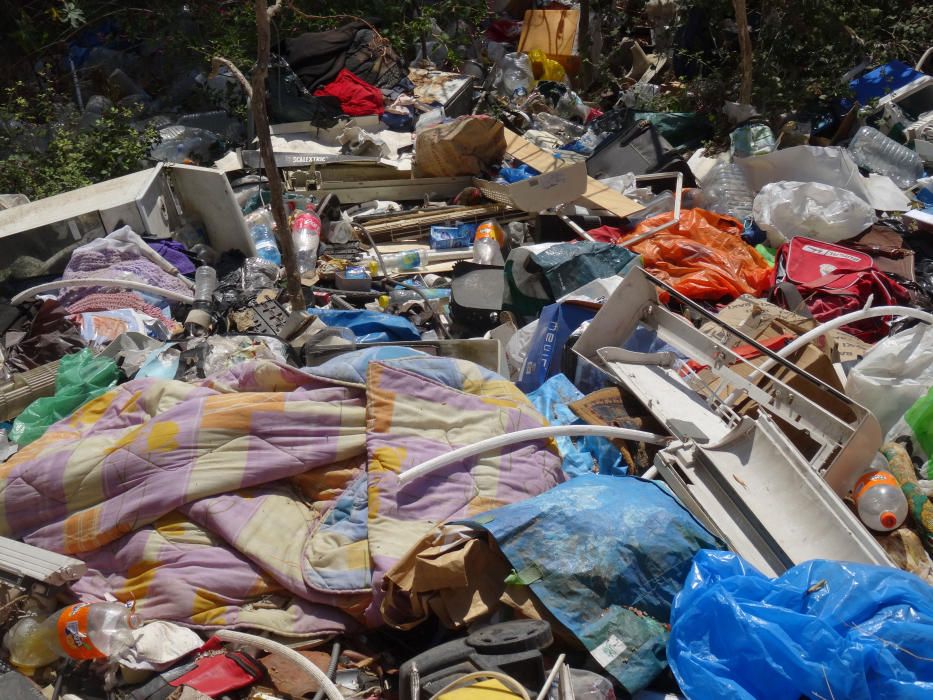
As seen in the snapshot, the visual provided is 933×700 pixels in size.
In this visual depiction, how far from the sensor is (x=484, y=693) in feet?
6.21

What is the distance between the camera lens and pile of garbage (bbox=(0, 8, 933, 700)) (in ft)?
7.16

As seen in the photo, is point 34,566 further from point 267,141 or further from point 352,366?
point 267,141

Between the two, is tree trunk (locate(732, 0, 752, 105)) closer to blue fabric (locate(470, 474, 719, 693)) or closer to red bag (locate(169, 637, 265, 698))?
blue fabric (locate(470, 474, 719, 693))

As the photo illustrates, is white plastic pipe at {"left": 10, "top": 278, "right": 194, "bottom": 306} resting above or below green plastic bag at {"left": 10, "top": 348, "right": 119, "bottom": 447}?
above

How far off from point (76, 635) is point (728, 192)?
5083mm

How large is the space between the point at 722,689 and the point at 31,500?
7.79 feet

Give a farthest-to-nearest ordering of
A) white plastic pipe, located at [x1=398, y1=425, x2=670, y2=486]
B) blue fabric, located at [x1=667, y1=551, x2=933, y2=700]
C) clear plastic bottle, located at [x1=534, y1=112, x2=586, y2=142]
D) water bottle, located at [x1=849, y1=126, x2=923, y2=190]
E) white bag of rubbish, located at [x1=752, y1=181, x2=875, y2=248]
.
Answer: clear plastic bottle, located at [x1=534, y1=112, x2=586, y2=142] → water bottle, located at [x1=849, y1=126, x2=923, y2=190] → white bag of rubbish, located at [x1=752, y1=181, x2=875, y2=248] → white plastic pipe, located at [x1=398, y1=425, x2=670, y2=486] → blue fabric, located at [x1=667, y1=551, x2=933, y2=700]

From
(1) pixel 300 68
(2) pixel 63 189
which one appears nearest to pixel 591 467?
(2) pixel 63 189

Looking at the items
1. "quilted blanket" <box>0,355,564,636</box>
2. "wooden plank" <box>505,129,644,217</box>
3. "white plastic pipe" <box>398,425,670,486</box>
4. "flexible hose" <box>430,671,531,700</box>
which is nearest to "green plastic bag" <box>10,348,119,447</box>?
"quilted blanket" <box>0,355,564,636</box>

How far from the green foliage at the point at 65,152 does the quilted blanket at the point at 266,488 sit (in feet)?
10.9

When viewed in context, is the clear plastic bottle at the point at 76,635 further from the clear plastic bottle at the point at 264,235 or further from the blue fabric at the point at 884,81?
the blue fabric at the point at 884,81

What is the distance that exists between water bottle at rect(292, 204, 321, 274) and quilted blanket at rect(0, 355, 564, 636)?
7.27ft

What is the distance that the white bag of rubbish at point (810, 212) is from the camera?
4988mm

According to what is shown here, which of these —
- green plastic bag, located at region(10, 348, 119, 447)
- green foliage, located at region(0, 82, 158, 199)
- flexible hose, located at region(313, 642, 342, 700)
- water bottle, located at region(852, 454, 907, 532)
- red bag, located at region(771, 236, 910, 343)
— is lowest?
red bag, located at region(771, 236, 910, 343)
